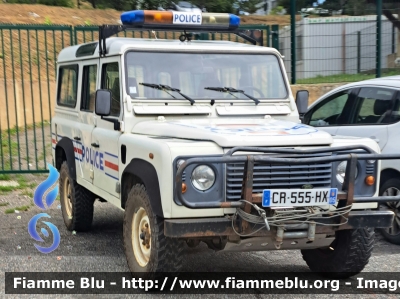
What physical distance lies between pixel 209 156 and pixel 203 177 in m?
0.16

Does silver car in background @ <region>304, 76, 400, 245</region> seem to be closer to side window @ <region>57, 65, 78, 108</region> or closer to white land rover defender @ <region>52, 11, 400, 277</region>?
white land rover defender @ <region>52, 11, 400, 277</region>

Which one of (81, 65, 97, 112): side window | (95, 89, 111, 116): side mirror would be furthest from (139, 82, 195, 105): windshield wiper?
(81, 65, 97, 112): side window

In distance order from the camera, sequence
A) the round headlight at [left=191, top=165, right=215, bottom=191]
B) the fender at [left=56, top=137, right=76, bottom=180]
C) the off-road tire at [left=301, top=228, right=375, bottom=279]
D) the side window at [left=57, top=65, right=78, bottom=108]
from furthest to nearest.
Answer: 1. the side window at [left=57, top=65, right=78, bottom=108]
2. the fender at [left=56, top=137, right=76, bottom=180]
3. the off-road tire at [left=301, top=228, right=375, bottom=279]
4. the round headlight at [left=191, top=165, right=215, bottom=191]

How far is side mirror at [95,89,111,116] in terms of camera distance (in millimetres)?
5594

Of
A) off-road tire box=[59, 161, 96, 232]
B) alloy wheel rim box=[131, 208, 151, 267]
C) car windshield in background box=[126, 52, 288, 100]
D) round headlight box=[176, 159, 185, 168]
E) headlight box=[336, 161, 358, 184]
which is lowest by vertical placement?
off-road tire box=[59, 161, 96, 232]

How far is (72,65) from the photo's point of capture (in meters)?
7.41

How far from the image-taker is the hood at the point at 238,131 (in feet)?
15.5

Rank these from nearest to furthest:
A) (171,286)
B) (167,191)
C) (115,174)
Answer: (167,191)
(171,286)
(115,174)

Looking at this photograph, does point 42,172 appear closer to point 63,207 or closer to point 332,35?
point 63,207

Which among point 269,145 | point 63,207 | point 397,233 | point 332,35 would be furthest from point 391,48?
point 269,145

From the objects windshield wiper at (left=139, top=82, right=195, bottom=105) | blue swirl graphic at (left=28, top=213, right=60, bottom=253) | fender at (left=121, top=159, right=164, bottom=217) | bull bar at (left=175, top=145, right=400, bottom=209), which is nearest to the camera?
bull bar at (left=175, top=145, right=400, bottom=209)

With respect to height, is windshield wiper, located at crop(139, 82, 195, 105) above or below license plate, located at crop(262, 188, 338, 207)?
above

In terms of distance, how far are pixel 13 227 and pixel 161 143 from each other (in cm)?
370

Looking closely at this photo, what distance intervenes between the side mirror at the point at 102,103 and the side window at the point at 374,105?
3055mm
